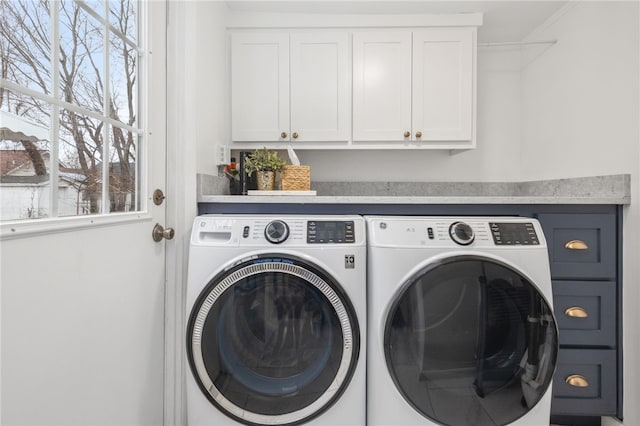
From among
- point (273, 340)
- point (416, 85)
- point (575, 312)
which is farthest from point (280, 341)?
point (416, 85)

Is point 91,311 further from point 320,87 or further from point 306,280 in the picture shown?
point 320,87

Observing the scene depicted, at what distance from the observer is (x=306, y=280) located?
3.52 feet

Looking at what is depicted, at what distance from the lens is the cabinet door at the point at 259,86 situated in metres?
1.91

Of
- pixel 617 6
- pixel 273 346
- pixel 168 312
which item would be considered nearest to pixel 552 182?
pixel 617 6

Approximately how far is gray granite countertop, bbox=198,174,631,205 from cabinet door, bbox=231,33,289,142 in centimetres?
43

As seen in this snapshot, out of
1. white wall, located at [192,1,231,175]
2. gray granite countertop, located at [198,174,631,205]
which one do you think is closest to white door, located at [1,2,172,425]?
white wall, located at [192,1,231,175]

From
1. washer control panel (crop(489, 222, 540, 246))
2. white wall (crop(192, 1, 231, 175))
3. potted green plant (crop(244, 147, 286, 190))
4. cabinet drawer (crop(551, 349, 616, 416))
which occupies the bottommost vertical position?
cabinet drawer (crop(551, 349, 616, 416))

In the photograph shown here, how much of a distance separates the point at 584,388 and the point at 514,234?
81cm

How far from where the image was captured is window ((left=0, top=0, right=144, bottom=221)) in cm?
69

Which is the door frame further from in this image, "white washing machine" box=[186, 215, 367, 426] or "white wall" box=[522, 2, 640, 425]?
"white wall" box=[522, 2, 640, 425]

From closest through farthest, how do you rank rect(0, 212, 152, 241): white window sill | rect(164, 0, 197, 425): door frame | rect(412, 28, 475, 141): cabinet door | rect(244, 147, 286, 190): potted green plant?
rect(0, 212, 152, 241): white window sill → rect(164, 0, 197, 425): door frame → rect(244, 147, 286, 190): potted green plant → rect(412, 28, 475, 141): cabinet door

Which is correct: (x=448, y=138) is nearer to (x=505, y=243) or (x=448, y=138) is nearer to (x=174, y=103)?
(x=505, y=243)

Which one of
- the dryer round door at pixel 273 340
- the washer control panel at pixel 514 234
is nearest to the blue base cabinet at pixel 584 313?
the washer control panel at pixel 514 234

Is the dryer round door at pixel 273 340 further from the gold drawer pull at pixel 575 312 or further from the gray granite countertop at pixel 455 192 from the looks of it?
the gold drawer pull at pixel 575 312
